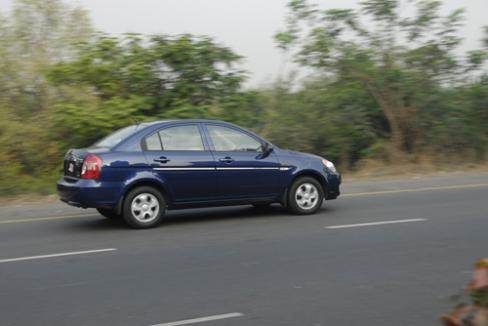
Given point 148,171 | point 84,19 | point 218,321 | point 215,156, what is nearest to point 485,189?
point 215,156

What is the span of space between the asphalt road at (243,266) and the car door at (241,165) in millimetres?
500

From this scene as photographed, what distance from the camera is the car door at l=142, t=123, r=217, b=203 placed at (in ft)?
31.0

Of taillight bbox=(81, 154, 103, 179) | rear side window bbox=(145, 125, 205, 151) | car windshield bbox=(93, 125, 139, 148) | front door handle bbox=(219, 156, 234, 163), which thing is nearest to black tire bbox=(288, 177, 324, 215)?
front door handle bbox=(219, 156, 234, 163)

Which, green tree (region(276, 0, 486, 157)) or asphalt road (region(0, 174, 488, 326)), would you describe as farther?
green tree (region(276, 0, 486, 157))

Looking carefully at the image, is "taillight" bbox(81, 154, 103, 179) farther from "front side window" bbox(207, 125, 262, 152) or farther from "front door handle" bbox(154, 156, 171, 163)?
"front side window" bbox(207, 125, 262, 152)

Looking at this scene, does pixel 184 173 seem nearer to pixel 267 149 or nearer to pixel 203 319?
pixel 267 149

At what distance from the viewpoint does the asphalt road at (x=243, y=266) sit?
5449 millimetres

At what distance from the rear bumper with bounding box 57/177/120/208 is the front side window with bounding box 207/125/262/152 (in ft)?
5.82

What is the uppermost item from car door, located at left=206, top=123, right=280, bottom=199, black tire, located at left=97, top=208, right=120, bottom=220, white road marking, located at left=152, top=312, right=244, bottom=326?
car door, located at left=206, top=123, right=280, bottom=199

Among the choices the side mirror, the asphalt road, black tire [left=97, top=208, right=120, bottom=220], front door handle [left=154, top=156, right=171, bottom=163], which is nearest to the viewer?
the asphalt road

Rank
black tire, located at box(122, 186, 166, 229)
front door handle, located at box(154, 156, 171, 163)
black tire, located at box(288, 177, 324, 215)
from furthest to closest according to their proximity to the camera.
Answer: black tire, located at box(288, 177, 324, 215) → front door handle, located at box(154, 156, 171, 163) → black tire, located at box(122, 186, 166, 229)

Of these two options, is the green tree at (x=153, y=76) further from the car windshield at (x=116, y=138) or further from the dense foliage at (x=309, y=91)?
the car windshield at (x=116, y=138)

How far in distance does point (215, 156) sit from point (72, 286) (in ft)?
12.9

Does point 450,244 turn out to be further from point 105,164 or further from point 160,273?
point 105,164
